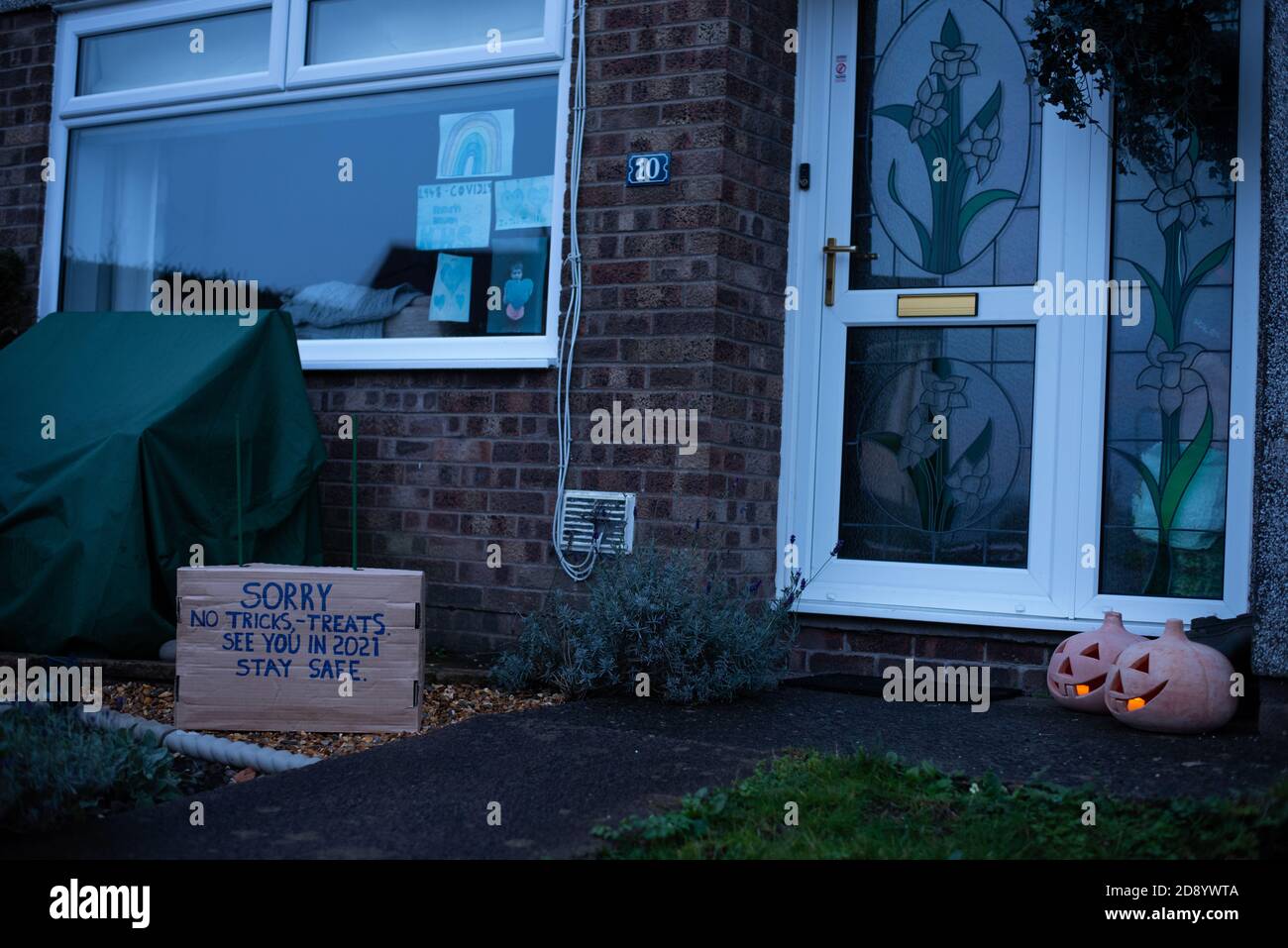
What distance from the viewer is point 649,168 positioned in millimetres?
4906

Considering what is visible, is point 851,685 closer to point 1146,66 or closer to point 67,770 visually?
point 1146,66

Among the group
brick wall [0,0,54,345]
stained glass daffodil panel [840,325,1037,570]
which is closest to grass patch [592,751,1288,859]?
stained glass daffodil panel [840,325,1037,570]

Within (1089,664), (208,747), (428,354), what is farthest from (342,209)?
(1089,664)

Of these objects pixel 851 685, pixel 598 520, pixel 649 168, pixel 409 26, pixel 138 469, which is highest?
pixel 409 26

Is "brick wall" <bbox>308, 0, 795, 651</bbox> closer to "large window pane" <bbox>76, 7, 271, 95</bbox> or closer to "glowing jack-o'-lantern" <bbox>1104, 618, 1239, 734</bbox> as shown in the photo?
"glowing jack-o'-lantern" <bbox>1104, 618, 1239, 734</bbox>

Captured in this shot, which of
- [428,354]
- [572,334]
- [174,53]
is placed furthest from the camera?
[174,53]

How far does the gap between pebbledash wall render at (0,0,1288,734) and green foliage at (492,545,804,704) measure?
0.36m

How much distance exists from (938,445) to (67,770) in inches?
123

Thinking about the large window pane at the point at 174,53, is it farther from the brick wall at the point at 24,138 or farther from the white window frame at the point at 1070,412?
the white window frame at the point at 1070,412

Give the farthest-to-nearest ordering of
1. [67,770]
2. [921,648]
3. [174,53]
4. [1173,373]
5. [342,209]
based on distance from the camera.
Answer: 1. [174,53]
2. [342,209]
3. [921,648]
4. [1173,373]
5. [67,770]

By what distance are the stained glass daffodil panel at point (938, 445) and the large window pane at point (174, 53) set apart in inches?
123

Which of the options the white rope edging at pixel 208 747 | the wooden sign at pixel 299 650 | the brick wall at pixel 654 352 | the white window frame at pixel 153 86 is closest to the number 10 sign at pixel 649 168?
the brick wall at pixel 654 352

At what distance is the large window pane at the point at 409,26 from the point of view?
17.8ft
